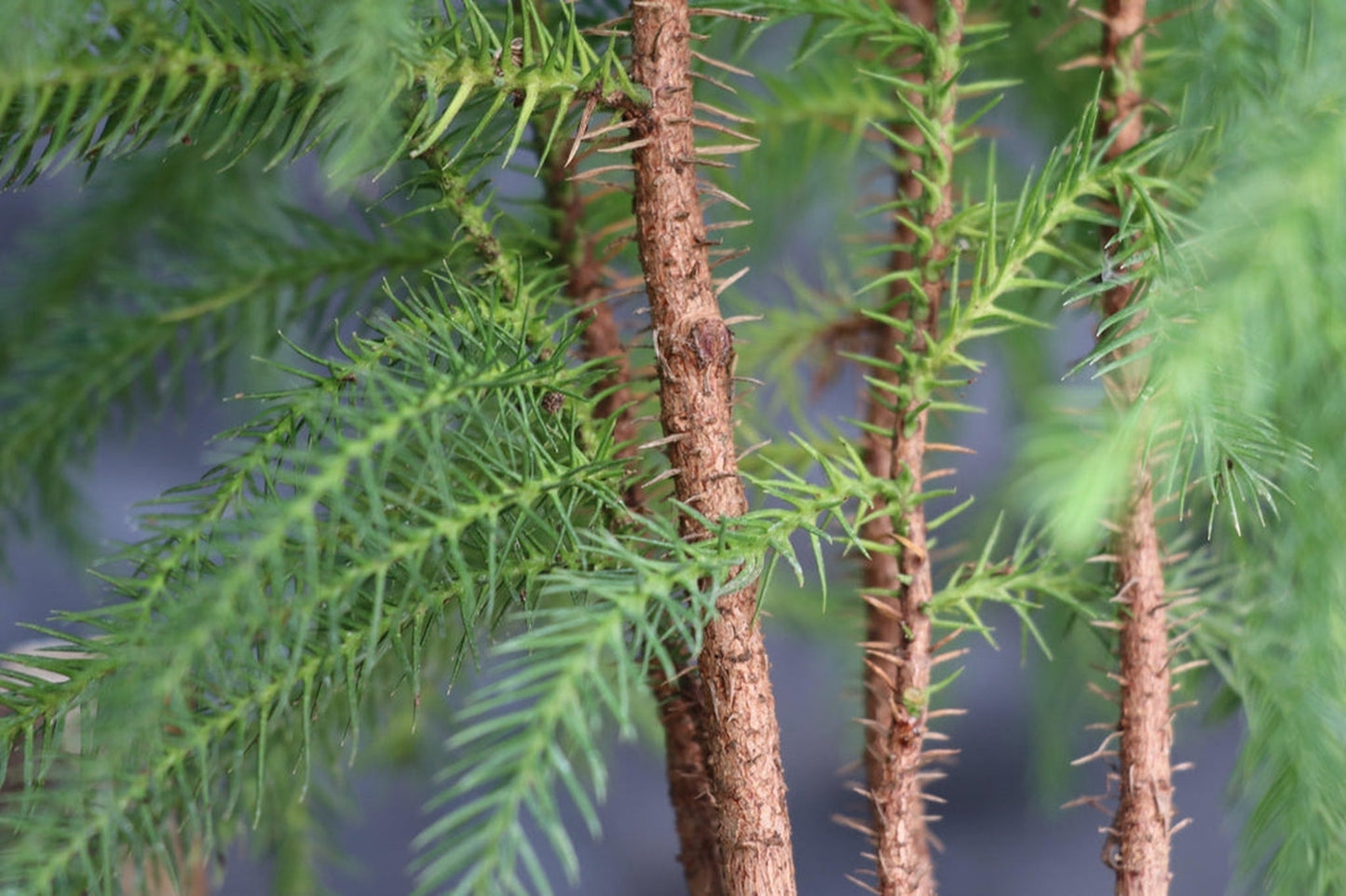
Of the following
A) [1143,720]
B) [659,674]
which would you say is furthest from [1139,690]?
[659,674]

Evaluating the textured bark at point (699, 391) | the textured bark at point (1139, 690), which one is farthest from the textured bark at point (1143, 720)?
the textured bark at point (699, 391)

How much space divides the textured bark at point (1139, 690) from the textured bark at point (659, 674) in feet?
0.37

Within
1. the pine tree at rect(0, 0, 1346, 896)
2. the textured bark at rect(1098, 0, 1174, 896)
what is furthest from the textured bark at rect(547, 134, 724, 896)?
the textured bark at rect(1098, 0, 1174, 896)

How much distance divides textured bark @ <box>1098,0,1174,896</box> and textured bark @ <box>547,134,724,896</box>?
112 mm

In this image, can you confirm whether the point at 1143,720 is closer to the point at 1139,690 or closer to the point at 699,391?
the point at 1139,690

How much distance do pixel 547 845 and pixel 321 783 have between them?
0.41m

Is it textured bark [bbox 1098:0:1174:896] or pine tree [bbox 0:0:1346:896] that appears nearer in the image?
pine tree [bbox 0:0:1346:896]

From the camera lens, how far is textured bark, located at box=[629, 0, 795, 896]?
10.7 inches

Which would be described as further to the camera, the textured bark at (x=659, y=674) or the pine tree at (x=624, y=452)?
the textured bark at (x=659, y=674)

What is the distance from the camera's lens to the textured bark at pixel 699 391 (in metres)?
0.27

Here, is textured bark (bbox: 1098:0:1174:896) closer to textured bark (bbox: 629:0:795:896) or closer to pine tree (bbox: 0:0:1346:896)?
pine tree (bbox: 0:0:1346:896)

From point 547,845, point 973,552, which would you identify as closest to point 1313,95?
point 973,552

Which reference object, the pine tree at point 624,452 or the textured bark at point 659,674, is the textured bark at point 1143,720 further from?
the textured bark at point 659,674

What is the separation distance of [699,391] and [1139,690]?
0.16 metres
